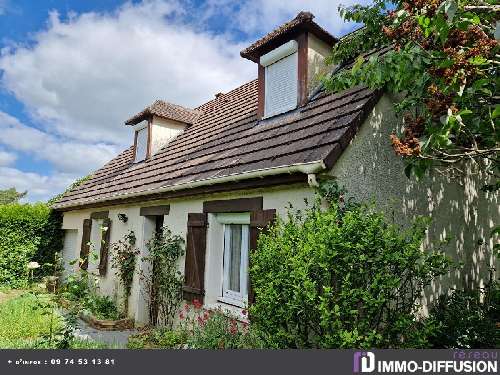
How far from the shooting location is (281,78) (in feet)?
24.9

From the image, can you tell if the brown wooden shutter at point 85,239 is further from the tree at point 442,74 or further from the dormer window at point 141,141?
the tree at point 442,74

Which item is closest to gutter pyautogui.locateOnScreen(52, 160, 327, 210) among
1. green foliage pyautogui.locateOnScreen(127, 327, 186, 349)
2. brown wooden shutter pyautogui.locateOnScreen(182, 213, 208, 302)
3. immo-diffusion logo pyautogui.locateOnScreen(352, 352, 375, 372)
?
brown wooden shutter pyautogui.locateOnScreen(182, 213, 208, 302)

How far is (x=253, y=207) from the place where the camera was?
5.94 metres

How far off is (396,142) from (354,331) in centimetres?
195

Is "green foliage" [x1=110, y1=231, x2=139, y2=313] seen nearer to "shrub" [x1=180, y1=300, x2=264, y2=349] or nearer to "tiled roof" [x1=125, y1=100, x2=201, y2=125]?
"shrub" [x1=180, y1=300, x2=264, y2=349]

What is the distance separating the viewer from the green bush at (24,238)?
14.1 meters

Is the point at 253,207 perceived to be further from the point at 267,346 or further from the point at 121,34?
the point at 121,34

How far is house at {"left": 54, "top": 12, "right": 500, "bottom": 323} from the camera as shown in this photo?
5.31m

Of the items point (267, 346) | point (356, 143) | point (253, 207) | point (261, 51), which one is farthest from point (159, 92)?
point (267, 346)

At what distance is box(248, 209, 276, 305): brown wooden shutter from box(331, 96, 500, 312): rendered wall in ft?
4.03

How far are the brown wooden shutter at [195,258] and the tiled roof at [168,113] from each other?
565cm

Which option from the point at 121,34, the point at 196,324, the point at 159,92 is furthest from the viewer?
the point at 159,92

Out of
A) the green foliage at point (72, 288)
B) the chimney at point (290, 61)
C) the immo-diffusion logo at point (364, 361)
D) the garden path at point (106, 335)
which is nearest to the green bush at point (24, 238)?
the garden path at point (106, 335)

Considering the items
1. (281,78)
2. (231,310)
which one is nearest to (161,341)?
(231,310)
